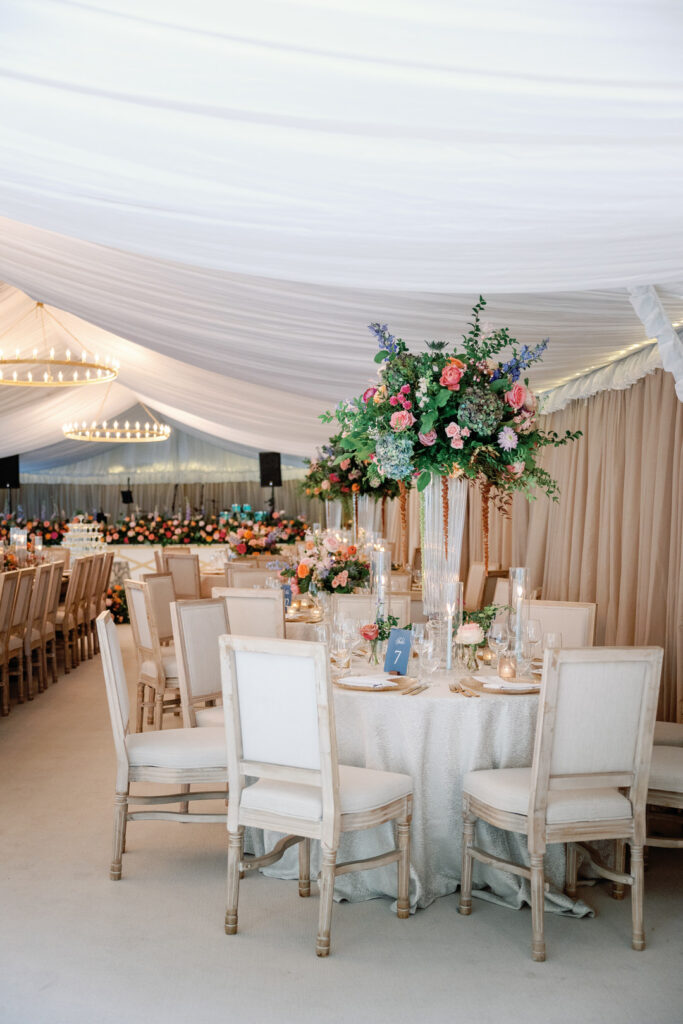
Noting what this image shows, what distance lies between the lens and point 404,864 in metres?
3.51

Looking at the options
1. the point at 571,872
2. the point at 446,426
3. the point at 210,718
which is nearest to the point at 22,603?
the point at 210,718

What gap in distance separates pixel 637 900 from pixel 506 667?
107cm

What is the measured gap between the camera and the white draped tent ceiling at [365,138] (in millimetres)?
1997

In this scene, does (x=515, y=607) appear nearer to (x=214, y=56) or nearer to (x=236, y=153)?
(x=236, y=153)

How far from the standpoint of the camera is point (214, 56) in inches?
81.8

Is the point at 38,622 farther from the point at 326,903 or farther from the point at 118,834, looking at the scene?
the point at 326,903

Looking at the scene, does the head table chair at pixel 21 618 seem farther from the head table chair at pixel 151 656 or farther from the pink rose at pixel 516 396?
the pink rose at pixel 516 396

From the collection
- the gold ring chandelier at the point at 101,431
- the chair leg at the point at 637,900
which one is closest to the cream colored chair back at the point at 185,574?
the gold ring chandelier at the point at 101,431

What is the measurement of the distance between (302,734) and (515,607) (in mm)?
1380

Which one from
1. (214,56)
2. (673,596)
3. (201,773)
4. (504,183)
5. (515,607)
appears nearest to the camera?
(214,56)

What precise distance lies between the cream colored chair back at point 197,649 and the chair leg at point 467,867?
1633mm

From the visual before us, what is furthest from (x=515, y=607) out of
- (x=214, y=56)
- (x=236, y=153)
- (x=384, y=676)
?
(x=214, y=56)

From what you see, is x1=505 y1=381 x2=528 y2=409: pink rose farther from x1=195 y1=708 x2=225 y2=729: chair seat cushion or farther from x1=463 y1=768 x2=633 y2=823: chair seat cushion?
x1=195 y1=708 x2=225 y2=729: chair seat cushion

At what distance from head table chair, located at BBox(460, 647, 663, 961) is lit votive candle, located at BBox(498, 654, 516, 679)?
0.67 meters
